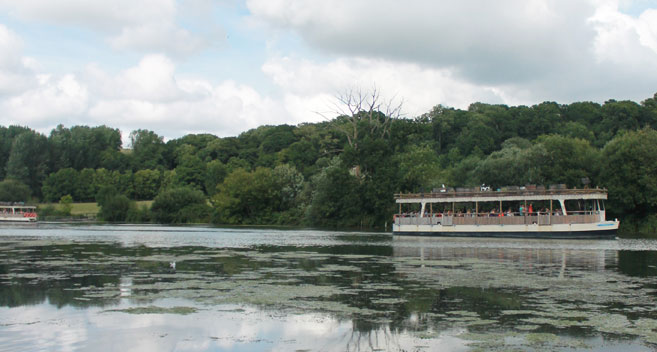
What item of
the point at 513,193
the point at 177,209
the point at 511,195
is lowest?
the point at 177,209

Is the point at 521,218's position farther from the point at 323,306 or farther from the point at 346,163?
the point at 323,306

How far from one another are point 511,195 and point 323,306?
152 ft

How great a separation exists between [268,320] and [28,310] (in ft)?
19.5

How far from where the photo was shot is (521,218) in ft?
188

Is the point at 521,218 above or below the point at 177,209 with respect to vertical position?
below

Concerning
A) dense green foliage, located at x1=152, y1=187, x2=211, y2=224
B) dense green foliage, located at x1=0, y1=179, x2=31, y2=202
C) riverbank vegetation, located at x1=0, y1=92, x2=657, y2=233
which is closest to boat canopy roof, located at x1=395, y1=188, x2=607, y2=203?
riverbank vegetation, located at x1=0, y1=92, x2=657, y2=233

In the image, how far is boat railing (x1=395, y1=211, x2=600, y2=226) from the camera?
5475cm

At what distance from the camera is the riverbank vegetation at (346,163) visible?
239 feet

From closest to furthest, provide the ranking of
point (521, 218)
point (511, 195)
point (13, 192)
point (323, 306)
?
point (323, 306) < point (521, 218) < point (511, 195) < point (13, 192)

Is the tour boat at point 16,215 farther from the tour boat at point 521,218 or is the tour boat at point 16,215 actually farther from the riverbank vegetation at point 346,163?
the tour boat at point 521,218

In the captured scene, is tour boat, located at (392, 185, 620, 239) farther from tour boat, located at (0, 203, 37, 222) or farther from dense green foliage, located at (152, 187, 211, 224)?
tour boat, located at (0, 203, 37, 222)

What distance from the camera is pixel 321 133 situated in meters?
135

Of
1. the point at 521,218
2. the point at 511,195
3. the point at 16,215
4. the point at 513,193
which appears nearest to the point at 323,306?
the point at 521,218

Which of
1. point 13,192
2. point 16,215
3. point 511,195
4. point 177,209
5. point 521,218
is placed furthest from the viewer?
point 13,192
